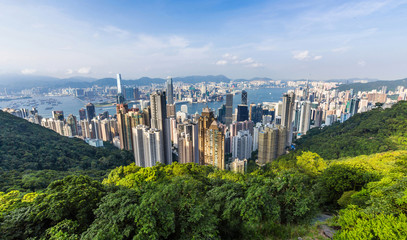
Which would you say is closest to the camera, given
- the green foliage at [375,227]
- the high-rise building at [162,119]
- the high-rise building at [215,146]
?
the green foliage at [375,227]

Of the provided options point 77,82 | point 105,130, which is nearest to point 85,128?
point 105,130

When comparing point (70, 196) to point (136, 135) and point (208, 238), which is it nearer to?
point (208, 238)

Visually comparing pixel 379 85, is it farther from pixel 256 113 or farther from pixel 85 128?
pixel 85 128

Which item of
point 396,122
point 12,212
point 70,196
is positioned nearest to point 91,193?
point 70,196

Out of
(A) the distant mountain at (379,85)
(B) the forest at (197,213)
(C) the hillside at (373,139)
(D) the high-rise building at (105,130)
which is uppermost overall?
(A) the distant mountain at (379,85)

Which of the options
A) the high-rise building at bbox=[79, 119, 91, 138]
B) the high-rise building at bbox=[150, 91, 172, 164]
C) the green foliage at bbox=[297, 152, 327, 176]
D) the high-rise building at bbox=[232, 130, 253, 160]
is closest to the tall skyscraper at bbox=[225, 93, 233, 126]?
the high-rise building at bbox=[232, 130, 253, 160]

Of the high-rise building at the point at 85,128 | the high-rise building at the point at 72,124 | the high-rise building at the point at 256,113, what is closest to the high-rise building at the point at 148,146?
the high-rise building at the point at 85,128

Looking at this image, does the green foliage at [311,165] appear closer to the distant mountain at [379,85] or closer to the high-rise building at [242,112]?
the high-rise building at [242,112]
